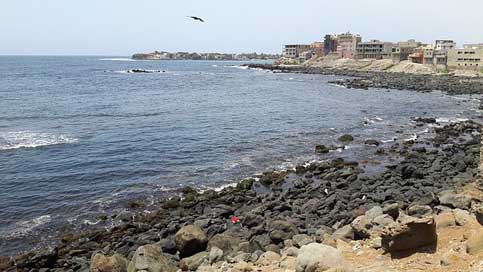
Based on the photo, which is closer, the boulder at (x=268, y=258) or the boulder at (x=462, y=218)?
the boulder at (x=462, y=218)

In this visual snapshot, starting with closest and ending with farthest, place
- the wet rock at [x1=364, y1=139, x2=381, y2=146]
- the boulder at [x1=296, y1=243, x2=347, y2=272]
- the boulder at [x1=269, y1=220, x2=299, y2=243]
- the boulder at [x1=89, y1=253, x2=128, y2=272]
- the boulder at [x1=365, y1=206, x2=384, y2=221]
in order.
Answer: the boulder at [x1=296, y1=243, x2=347, y2=272]
the boulder at [x1=89, y1=253, x2=128, y2=272]
the boulder at [x1=365, y1=206, x2=384, y2=221]
the boulder at [x1=269, y1=220, x2=299, y2=243]
the wet rock at [x1=364, y1=139, x2=381, y2=146]

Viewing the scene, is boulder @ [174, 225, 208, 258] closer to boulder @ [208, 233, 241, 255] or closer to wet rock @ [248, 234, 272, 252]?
boulder @ [208, 233, 241, 255]

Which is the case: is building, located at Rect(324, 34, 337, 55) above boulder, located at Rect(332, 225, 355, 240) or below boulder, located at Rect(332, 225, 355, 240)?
above

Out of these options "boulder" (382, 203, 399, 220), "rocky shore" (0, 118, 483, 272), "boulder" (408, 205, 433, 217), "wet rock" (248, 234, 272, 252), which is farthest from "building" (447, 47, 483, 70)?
"wet rock" (248, 234, 272, 252)

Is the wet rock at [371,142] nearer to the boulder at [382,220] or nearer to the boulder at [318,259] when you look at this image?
the boulder at [382,220]

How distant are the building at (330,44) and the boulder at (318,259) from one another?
16041 cm

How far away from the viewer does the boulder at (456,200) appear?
50.6ft

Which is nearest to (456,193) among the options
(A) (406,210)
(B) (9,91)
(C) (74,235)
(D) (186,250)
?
(A) (406,210)

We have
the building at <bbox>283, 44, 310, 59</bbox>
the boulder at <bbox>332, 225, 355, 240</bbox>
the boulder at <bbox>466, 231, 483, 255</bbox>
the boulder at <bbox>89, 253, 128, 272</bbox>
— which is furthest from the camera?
the building at <bbox>283, 44, 310, 59</bbox>

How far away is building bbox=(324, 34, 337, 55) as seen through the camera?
16512 centimetres

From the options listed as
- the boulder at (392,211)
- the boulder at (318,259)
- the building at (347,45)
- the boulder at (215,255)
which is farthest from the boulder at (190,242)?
the building at (347,45)

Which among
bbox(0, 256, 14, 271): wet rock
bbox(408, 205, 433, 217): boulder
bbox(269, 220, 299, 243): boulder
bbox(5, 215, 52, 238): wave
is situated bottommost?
bbox(0, 256, 14, 271): wet rock

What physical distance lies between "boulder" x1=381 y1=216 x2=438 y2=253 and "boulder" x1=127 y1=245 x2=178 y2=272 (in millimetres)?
6410

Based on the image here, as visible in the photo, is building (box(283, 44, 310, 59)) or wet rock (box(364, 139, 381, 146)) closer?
wet rock (box(364, 139, 381, 146))
